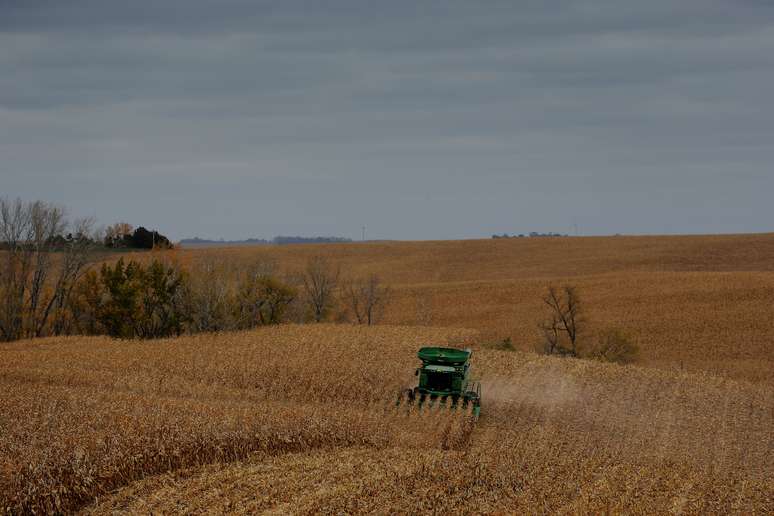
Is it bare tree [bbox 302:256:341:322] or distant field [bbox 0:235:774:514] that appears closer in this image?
distant field [bbox 0:235:774:514]

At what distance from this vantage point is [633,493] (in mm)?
12930

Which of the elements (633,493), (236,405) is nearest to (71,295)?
(236,405)

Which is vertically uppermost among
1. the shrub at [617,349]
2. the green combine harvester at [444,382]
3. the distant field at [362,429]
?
the green combine harvester at [444,382]

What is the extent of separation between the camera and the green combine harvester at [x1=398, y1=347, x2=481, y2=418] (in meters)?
19.9

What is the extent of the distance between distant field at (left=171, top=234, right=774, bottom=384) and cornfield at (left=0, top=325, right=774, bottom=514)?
17.2 metres

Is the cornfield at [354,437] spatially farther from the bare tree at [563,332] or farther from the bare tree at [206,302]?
the bare tree at [206,302]

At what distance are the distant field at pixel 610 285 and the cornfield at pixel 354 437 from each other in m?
17.2

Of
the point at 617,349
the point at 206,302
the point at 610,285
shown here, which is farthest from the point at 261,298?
the point at 610,285

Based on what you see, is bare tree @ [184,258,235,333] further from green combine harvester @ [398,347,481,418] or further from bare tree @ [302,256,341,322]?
green combine harvester @ [398,347,481,418]

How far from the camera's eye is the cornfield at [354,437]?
12.4 metres

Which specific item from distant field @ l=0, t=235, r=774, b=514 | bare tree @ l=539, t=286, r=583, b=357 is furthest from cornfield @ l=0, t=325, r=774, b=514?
bare tree @ l=539, t=286, r=583, b=357

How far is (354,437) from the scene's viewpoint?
16891mm

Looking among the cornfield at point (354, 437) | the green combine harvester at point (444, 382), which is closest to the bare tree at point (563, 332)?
the cornfield at point (354, 437)

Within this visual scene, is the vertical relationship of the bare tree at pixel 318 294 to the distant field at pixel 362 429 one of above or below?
above
